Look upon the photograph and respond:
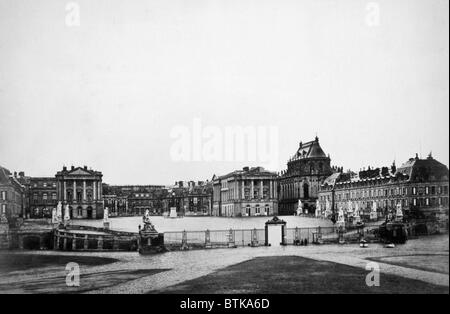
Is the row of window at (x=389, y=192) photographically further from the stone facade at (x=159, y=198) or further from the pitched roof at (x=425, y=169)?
the stone facade at (x=159, y=198)

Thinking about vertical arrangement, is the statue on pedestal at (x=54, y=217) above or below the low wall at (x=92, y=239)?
above

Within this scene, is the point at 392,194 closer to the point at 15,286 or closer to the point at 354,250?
the point at 354,250

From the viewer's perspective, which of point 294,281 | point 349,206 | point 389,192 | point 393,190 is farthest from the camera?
point 349,206

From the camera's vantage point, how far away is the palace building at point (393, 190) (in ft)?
40.3

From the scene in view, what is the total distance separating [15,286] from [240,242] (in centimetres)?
623

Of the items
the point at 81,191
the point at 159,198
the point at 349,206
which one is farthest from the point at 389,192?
the point at 81,191

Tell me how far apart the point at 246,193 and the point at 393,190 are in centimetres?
411

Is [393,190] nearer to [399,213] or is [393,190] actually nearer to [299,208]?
[399,213]

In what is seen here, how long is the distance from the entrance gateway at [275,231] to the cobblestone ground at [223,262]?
36 centimetres

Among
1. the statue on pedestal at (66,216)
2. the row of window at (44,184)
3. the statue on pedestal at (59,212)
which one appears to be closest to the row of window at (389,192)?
the statue on pedestal at (66,216)

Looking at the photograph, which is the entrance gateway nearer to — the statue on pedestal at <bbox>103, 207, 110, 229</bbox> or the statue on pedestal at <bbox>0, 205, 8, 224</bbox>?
the statue on pedestal at <bbox>103, 207, 110, 229</bbox>

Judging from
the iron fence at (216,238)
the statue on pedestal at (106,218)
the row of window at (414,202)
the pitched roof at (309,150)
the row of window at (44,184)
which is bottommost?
the iron fence at (216,238)

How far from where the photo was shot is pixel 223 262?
1308cm

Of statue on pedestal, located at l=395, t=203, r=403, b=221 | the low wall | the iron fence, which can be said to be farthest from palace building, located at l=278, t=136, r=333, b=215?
the low wall
